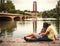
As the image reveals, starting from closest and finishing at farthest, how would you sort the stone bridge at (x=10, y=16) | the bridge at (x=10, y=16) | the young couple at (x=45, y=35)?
the young couple at (x=45, y=35) < the bridge at (x=10, y=16) < the stone bridge at (x=10, y=16)

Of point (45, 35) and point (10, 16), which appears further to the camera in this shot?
point (10, 16)

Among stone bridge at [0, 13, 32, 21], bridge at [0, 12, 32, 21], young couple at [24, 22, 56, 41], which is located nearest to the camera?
young couple at [24, 22, 56, 41]

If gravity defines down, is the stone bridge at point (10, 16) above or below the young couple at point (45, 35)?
below

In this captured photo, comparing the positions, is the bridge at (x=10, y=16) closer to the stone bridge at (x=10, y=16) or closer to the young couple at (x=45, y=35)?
the stone bridge at (x=10, y=16)

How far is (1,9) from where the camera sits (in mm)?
103500

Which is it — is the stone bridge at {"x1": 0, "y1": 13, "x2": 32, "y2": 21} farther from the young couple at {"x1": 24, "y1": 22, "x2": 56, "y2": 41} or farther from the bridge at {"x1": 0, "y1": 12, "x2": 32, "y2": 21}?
the young couple at {"x1": 24, "y1": 22, "x2": 56, "y2": 41}

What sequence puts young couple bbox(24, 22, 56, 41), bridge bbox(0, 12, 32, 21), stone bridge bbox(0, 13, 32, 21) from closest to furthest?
1. young couple bbox(24, 22, 56, 41)
2. bridge bbox(0, 12, 32, 21)
3. stone bridge bbox(0, 13, 32, 21)

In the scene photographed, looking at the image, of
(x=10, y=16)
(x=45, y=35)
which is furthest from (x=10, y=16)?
(x=45, y=35)

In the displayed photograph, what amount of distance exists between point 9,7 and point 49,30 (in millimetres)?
93122

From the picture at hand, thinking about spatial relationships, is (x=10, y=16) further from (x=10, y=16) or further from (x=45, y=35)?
(x=45, y=35)

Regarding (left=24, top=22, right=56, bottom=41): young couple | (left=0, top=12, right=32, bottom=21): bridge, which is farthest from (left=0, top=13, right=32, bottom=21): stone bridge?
(left=24, top=22, right=56, bottom=41): young couple

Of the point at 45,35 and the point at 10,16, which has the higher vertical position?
the point at 45,35

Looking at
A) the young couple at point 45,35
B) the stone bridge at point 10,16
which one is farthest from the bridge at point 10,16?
the young couple at point 45,35

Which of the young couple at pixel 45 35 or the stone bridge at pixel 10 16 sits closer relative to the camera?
the young couple at pixel 45 35
